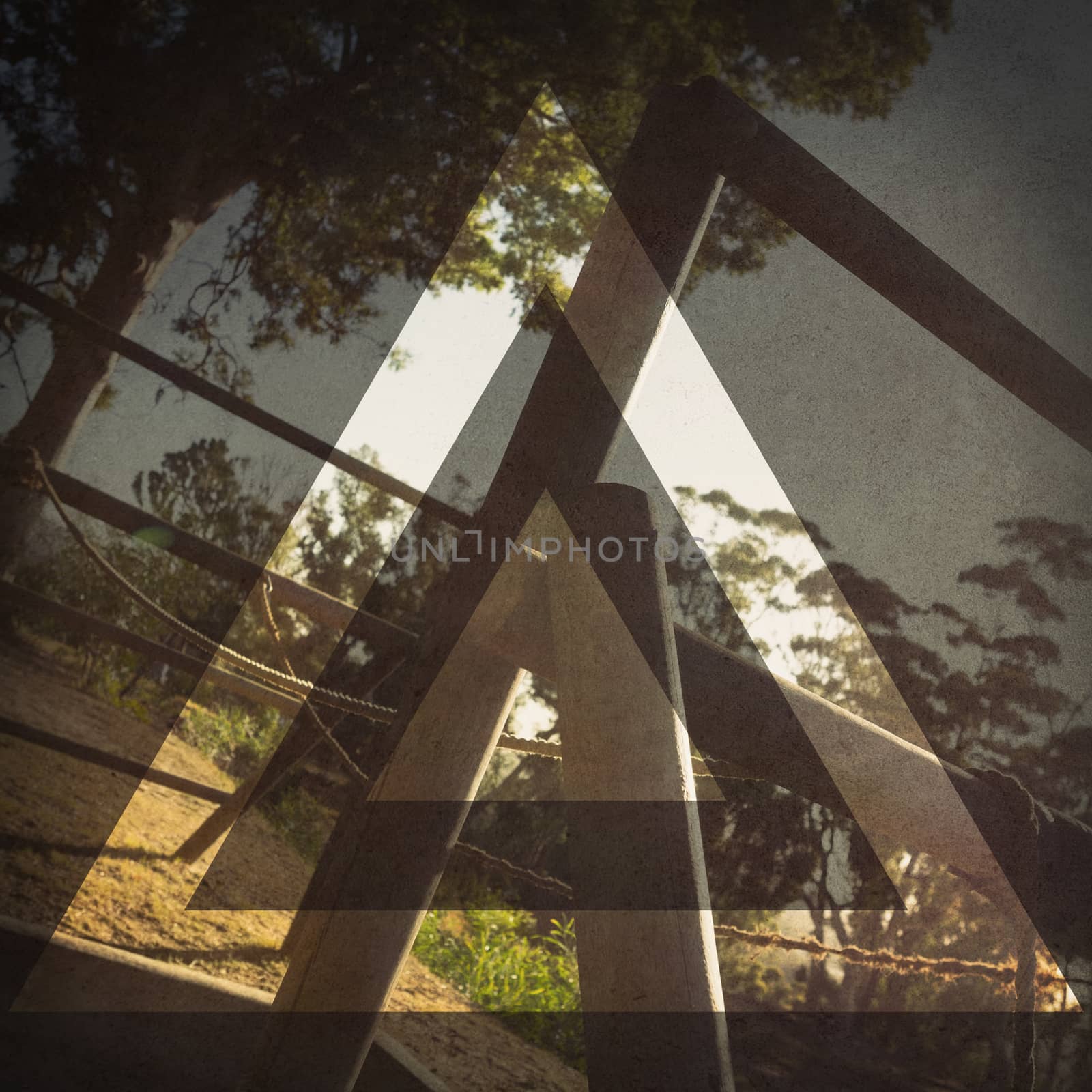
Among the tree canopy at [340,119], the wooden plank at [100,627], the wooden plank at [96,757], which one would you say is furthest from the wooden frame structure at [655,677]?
the tree canopy at [340,119]

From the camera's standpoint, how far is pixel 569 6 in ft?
9.16

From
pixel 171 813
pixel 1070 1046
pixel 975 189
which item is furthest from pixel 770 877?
pixel 975 189

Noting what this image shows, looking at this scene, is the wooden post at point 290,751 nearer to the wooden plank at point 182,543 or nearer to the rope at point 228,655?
the wooden plank at point 182,543

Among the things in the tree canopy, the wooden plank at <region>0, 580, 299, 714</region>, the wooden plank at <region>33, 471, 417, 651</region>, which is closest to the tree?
the tree canopy

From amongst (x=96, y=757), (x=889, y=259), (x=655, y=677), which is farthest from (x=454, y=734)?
(x=96, y=757)

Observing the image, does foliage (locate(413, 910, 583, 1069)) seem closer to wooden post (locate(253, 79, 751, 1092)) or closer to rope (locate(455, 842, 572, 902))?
rope (locate(455, 842, 572, 902))

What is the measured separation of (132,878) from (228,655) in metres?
1.47

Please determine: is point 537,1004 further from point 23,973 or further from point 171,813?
point 23,973

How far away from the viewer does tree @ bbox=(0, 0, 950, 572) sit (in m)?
2.56

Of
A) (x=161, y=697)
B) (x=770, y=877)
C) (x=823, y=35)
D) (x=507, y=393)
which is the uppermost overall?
(x=823, y=35)

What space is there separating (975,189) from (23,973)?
3.45 meters

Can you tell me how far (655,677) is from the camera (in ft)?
2.39

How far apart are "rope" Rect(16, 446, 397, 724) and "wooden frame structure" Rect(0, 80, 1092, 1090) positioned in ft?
0.84

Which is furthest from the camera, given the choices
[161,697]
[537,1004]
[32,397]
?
[161,697]
